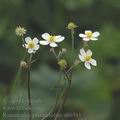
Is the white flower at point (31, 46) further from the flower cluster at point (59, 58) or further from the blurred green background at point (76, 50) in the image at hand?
the blurred green background at point (76, 50)

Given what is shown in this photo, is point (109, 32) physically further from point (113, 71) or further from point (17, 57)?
point (17, 57)

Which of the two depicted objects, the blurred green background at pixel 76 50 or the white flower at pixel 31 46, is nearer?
the white flower at pixel 31 46

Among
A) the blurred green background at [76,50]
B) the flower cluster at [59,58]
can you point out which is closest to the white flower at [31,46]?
the flower cluster at [59,58]

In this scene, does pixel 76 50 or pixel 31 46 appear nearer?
pixel 31 46

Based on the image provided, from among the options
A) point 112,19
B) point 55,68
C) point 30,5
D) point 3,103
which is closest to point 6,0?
point 30,5

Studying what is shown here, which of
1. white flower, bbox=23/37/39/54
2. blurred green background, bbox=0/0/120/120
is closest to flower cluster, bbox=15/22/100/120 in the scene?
white flower, bbox=23/37/39/54

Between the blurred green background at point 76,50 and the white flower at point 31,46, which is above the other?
the blurred green background at point 76,50

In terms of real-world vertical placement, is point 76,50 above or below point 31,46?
above

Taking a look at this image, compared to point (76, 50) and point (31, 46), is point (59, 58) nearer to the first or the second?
point (31, 46)

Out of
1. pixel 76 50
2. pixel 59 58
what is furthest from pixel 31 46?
pixel 76 50

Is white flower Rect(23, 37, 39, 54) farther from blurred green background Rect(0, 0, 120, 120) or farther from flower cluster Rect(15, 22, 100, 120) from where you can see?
blurred green background Rect(0, 0, 120, 120)
